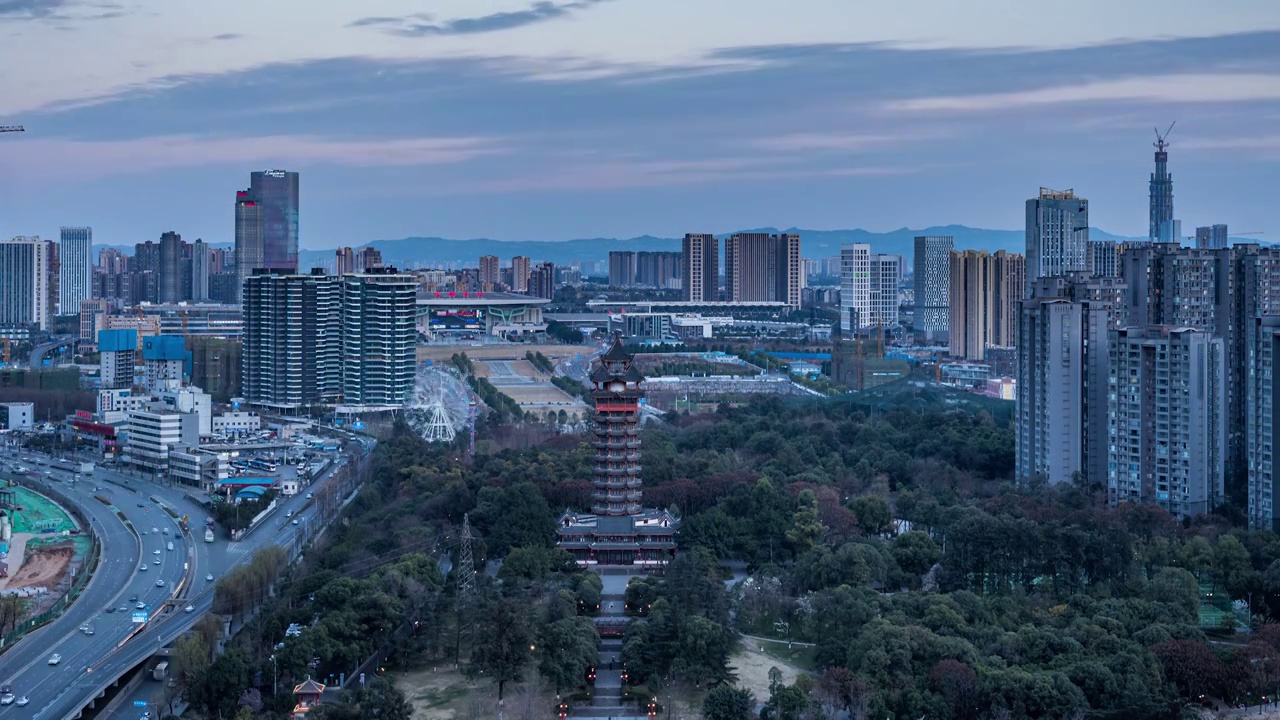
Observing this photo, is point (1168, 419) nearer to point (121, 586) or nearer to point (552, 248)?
point (121, 586)

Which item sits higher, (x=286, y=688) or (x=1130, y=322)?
(x=1130, y=322)

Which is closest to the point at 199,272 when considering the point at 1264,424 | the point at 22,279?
the point at 22,279

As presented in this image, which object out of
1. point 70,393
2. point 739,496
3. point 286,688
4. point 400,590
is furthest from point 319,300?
point 286,688

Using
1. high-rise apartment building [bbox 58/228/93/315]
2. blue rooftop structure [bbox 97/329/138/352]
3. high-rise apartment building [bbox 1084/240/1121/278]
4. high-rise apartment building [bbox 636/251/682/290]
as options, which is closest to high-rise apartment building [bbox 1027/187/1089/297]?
high-rise apartment building [bbox 1084/240/1121/278]

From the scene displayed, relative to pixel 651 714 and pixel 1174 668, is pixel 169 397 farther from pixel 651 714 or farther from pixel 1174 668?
pixel 1174 668

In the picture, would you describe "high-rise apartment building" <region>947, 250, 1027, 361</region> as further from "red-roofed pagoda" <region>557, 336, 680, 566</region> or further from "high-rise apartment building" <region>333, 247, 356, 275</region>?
"high-rise apartment building" <region>333, 247, 356, 275</region>

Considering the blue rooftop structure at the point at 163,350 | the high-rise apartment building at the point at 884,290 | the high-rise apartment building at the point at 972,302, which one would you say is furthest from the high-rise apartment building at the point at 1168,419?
the high-rise apartment building at the point at 884,290

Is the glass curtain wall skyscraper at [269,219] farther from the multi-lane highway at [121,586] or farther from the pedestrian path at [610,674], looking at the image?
the pedestrian path at [610,674]
